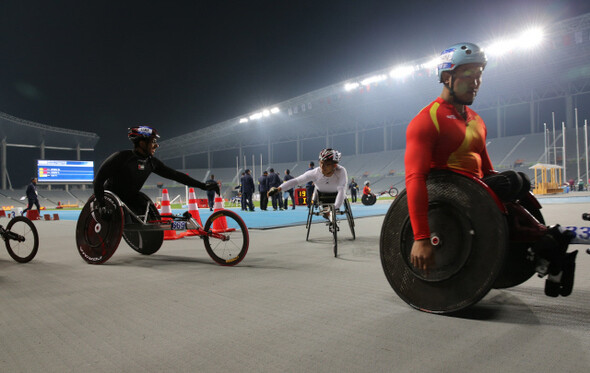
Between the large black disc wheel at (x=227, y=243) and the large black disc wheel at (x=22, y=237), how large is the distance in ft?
7.82

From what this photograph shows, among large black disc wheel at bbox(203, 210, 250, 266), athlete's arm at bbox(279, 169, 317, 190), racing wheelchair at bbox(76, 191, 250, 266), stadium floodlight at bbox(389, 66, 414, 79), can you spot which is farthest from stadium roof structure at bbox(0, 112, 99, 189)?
A: large black disc wheel at bbox(203, 210, 250, 266)

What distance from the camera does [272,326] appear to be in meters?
2.30

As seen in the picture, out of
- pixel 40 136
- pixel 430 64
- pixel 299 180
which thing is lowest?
pixel 299 180

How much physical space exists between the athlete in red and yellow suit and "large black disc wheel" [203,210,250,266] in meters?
2.57

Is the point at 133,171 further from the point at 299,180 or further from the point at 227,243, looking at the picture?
the point at 299,180

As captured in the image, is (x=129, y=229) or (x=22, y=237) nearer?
(x=129, y=229)

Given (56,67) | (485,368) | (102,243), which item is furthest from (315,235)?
(56,67)

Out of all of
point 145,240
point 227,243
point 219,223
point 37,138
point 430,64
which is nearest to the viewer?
point 227,243

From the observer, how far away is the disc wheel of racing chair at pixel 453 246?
7.09ft

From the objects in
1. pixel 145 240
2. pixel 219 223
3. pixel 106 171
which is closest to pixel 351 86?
pixel 219 223

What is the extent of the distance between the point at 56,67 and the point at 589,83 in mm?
53241

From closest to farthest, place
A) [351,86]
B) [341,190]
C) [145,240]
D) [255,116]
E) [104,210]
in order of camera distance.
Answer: [104,210], [145,240], [341,190], [351,86], [255,116]

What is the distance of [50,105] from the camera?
143 feet

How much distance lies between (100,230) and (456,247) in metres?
4.38
